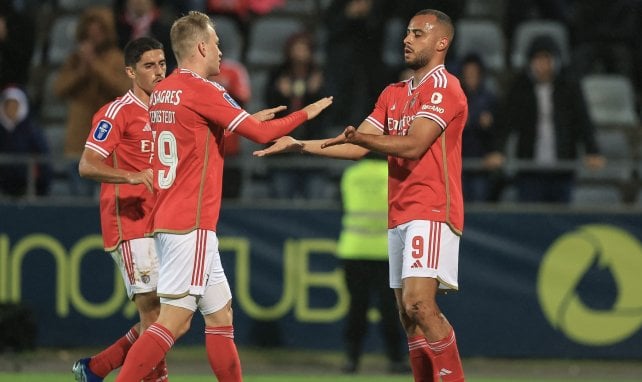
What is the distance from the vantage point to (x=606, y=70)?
53.8ft

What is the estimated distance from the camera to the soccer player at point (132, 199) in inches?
348

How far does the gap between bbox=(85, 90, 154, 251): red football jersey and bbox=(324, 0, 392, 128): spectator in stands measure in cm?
549

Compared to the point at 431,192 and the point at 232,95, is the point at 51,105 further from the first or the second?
the point at 431,192

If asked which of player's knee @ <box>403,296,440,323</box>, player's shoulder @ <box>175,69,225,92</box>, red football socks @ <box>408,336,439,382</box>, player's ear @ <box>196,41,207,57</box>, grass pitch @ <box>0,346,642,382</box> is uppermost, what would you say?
player's ear @ <box>196,41,207,57</box>

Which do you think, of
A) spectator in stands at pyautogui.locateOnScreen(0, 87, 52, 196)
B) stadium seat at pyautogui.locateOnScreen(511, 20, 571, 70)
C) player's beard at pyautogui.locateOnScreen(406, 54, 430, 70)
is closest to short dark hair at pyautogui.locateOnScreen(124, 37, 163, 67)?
player's beard at pyautogui.locateOnScreen(406, 54, 430, 70)

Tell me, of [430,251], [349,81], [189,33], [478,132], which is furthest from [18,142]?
[430,251]

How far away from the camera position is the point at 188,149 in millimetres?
7992

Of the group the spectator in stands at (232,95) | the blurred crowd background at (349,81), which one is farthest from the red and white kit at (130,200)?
the spectator in stands at (232,95)

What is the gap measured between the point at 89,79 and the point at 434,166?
20.6 ft

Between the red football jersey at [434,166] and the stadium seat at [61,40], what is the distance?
28.7ft

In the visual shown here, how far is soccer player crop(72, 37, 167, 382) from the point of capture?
8.85 meters

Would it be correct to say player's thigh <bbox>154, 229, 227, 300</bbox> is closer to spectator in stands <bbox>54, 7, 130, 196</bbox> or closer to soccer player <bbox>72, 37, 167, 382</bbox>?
soccer player <bbox>72, 37, 167, 382</bbox>

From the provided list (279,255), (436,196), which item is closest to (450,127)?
(436,196)

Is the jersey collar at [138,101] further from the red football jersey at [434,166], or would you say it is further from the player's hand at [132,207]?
the red football jersey at [434,166]
